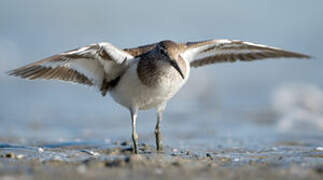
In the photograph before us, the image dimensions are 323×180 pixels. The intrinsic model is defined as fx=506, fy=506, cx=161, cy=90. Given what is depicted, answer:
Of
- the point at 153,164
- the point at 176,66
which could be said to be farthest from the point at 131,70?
the point at 153,164

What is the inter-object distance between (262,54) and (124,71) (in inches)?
109

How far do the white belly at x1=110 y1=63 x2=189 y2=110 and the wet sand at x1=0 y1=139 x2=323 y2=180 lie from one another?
0.76 metres

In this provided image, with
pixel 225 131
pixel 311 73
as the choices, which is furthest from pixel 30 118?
pixel 311 73

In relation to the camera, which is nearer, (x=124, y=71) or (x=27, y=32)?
(x=124, y=71)

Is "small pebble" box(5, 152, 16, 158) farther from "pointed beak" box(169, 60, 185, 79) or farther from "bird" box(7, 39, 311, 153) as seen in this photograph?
"pointed beak" box(169, 60, 185, 79)

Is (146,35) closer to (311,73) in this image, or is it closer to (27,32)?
(27,32)

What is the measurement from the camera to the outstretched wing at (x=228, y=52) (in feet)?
27.0

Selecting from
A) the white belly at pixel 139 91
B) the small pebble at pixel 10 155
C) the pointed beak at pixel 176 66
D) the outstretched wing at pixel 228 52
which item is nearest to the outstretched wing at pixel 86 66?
the white belly at pixel 139 91

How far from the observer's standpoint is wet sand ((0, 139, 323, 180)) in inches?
184

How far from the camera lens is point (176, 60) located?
720 centimetres

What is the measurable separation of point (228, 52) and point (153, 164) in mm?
4011

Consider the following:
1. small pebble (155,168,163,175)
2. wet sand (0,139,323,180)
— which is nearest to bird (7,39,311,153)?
wet sand (0,139,323,180)

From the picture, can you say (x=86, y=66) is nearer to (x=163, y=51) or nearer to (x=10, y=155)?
(x=163, y=51)

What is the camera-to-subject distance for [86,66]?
764 centimetres
